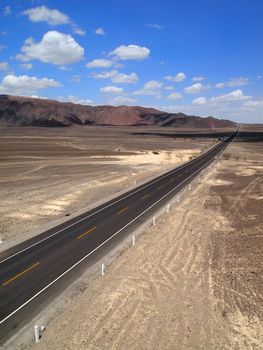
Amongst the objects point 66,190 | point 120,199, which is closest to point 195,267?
point 120,199

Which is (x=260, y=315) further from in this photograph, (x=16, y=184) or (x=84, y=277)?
(x=16, y=184)

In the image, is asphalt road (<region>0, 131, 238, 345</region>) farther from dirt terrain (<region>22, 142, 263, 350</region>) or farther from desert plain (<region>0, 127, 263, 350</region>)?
dirt terrain (<region>22, 142, 263, 350</region>)

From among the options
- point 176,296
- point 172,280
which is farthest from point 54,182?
point 176,296

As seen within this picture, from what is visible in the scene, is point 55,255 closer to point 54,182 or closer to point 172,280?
point 172,280

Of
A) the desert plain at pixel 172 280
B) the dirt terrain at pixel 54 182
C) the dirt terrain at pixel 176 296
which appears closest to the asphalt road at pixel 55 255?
the desert plain at pixel 172 280

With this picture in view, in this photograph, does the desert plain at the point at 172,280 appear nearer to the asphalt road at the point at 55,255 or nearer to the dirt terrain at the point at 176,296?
the dirt terrain at the point at 176,296

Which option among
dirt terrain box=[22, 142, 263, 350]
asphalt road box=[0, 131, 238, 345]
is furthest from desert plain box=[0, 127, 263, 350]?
asphalt road box=[0, 131, 238, 345]
